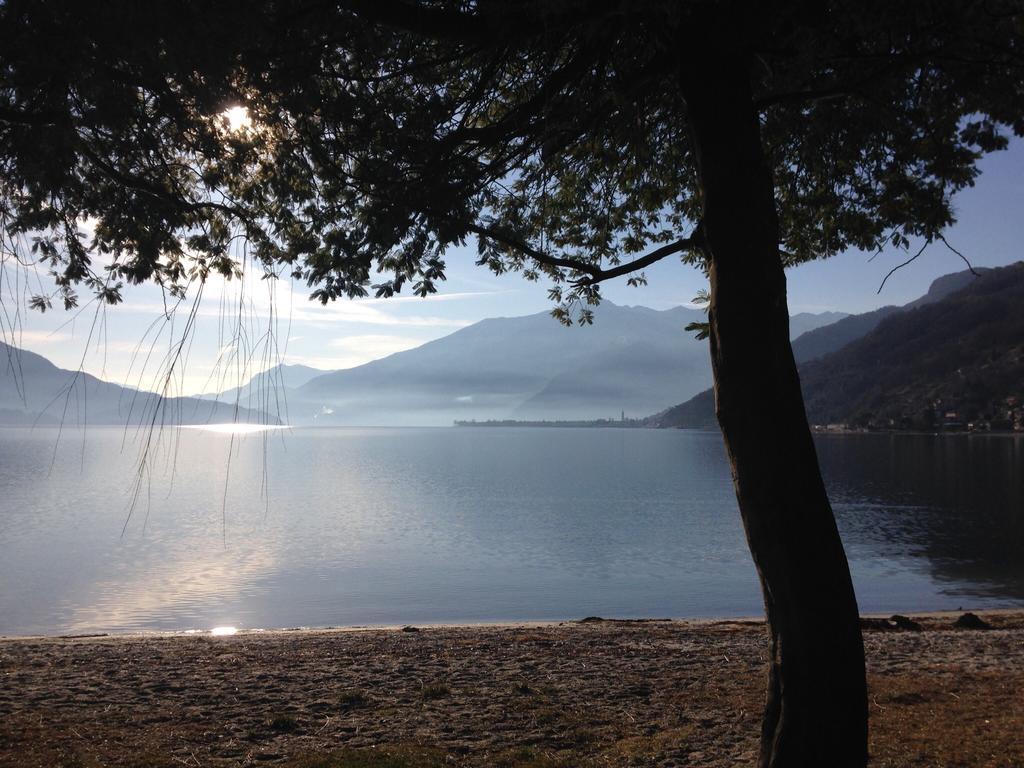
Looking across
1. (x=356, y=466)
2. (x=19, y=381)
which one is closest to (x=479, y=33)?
(x=19, y=381)

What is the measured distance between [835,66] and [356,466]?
408 ft

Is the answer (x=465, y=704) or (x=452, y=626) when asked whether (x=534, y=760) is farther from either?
(x=452, y=626)

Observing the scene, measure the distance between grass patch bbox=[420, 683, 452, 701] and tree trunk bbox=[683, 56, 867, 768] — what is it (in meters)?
4.90

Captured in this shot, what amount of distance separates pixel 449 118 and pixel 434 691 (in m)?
6.65

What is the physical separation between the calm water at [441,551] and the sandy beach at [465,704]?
270 centimetres

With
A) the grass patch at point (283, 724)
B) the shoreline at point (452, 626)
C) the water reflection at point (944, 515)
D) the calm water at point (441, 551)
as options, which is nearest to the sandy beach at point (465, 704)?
the grass patch at point (283, 724)

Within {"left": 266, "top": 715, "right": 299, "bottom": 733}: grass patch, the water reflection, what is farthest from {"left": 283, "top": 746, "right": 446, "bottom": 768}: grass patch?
the water reflection

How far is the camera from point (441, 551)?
42031mm

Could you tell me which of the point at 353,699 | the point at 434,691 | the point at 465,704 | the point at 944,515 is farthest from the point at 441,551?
the point at 944,515

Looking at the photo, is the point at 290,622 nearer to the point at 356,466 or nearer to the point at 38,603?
the point at 38,603

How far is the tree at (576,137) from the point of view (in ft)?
16.7

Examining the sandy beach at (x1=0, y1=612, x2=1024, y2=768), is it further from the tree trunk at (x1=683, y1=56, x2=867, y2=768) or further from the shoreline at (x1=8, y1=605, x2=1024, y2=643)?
the shoreline at (x1=8, y1=605, x2=1024, y2=643)

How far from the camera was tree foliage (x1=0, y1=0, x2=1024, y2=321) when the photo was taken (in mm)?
5727

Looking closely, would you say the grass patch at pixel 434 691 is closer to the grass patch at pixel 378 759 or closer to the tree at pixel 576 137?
the grass patch at pixel 378 759
